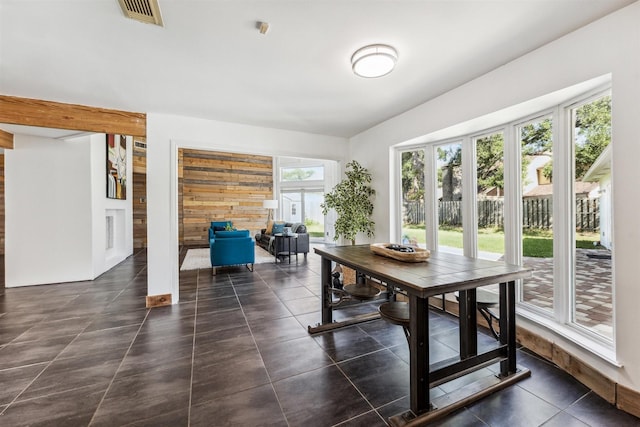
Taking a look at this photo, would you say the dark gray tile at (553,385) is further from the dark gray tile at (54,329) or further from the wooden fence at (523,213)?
the dark gray tile at (54,329)

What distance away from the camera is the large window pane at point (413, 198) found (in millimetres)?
3549

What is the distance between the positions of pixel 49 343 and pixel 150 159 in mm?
2063

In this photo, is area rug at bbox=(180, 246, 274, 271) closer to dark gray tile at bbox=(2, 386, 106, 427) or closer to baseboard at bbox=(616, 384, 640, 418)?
dark gray tile at bbox=(2, 386, 106, 427)

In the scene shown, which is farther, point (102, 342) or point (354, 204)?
point (354, 204)

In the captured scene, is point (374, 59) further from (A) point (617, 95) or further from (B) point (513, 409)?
(B) point (513, 409)

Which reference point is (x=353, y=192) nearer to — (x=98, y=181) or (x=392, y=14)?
(x=392, y=14)

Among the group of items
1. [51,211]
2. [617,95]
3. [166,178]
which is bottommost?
[51,211]

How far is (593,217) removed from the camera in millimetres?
2006

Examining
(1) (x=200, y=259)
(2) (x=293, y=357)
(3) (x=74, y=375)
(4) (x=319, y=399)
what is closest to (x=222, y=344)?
(2) (x=293, y=357)

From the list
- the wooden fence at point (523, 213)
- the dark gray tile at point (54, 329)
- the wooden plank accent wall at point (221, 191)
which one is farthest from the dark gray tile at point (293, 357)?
the wooden plank accent wall at point (221, 191)

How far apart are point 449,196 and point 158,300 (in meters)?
3.83

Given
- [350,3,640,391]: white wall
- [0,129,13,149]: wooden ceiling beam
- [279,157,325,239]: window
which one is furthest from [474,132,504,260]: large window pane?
[279,157,325,239]: window

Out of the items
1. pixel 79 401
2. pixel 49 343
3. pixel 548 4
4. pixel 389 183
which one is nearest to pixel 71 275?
pixel 49 343

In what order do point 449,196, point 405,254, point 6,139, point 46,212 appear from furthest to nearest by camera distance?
point 46,212, point 6,139, point 449,196, point 405,254
